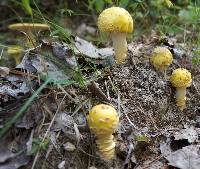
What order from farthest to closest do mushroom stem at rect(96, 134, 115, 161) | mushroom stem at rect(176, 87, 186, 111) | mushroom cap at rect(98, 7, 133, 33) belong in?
mushroom stem at rect(176, 87, 186, 111)
mushroom cap at rect(98, 7, 133, 33)
mushroom stem at rect(96, 134, 115, 161)

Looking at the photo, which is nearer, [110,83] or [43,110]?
[43,110]

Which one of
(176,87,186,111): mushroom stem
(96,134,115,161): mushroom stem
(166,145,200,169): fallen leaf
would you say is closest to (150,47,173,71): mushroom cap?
(176,87,186,111): mushroom stem

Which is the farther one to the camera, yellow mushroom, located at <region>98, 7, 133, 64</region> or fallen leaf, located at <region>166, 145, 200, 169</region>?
yellow mushroom, located at <region>98, 7, 133, 64</region>

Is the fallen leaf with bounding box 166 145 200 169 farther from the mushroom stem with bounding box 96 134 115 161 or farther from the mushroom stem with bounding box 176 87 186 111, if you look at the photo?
the mushroom stem with bounding box 176 87 186 111

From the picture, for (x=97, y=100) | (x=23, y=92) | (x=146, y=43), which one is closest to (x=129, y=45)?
(x=146, y=43)

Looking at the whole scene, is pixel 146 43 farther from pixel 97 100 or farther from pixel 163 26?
pixel 97 100

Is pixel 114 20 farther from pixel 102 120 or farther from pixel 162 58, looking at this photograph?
pixel 102 120

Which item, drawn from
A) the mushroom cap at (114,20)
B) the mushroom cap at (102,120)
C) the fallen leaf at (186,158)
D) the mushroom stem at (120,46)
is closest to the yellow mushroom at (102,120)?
the mushroom cap at (102,120)
